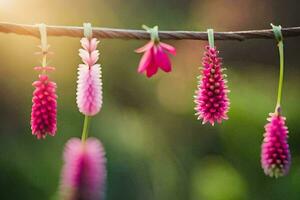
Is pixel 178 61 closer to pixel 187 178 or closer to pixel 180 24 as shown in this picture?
pixel 180 24

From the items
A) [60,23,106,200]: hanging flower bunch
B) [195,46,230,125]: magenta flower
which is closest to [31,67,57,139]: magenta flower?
[60,23,106,200]: hanging flower bunch

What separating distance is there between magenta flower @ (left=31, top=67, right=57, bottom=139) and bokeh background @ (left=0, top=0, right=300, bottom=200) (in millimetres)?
2860

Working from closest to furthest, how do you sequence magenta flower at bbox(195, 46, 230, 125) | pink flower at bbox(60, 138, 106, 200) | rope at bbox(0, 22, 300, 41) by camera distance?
1. pink flower at bbox(60, 138, 106, 200)
2. rope at bbox(0, 22, 300, 41)
3. magenta flower at bbox(195, 46, 230, 125)

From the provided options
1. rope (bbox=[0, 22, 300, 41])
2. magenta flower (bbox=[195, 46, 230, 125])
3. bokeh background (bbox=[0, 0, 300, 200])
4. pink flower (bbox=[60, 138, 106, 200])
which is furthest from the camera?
bokeh background (bbox=[0, 0, 300, 200])

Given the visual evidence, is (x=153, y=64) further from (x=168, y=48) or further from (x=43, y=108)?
(x=43, y=108)

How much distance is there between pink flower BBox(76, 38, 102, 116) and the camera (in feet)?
4.07

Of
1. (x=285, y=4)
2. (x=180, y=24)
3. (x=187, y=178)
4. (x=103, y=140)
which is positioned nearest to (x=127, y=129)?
(x=103, y=140)

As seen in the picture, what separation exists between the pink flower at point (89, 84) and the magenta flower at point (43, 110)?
0.05 meters

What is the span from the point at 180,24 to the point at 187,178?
0.99m

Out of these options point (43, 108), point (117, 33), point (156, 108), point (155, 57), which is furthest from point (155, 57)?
point (156, 108)

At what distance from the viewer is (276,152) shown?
4.25 ft

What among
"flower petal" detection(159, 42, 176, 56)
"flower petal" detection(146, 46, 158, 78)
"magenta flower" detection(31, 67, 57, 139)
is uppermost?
"flower petal" detection(159, 42, 176, 56)

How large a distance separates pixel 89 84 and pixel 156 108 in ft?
11.5

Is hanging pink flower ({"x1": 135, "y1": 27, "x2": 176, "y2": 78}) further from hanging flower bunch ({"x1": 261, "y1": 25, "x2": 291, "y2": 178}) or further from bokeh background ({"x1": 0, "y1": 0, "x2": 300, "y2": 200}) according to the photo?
bokeh background ({"x1": 0, "y1": 0, "x2": 300, "y2": 200})
